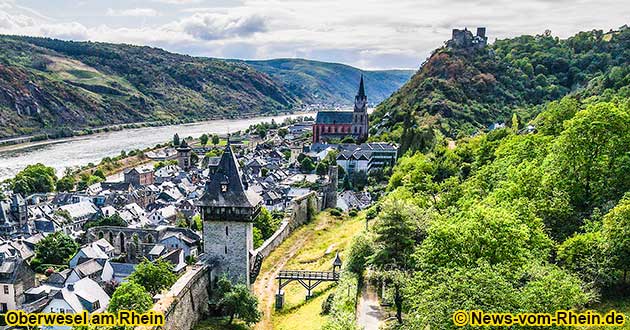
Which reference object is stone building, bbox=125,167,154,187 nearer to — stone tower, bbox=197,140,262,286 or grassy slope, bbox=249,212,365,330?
grassy slope, bbox=249,212,365,330

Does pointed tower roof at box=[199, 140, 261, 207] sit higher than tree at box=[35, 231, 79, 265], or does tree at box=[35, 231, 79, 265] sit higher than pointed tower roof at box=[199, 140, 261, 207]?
pointed tower roof at box=[199, 140, 261, 207]

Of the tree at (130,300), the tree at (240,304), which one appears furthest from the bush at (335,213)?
the tree at (240,304)

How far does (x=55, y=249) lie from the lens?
5672 centimetres

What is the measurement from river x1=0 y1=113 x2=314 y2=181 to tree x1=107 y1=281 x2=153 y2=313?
80299mm

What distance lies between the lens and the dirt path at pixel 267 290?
1210 inches

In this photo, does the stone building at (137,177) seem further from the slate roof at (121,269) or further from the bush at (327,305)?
the bush at (327,305)

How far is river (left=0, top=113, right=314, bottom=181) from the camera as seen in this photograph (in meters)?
116

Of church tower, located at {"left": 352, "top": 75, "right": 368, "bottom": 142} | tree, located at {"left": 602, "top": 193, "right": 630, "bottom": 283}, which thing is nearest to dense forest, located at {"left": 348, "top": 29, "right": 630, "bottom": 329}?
tree, located at {"left": 602, "top": 193, "right": 630, "bottom": 283}

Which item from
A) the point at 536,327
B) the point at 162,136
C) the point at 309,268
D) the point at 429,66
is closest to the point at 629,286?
the point at 536,327

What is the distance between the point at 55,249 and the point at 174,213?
17.0 m

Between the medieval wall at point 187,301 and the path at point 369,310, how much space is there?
866cm

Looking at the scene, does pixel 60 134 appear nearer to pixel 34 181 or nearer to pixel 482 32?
pixel 34 181

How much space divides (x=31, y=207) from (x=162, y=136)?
9736 cm

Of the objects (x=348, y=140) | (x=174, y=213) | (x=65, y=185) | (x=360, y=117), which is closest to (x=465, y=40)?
(x=360, y=117)
